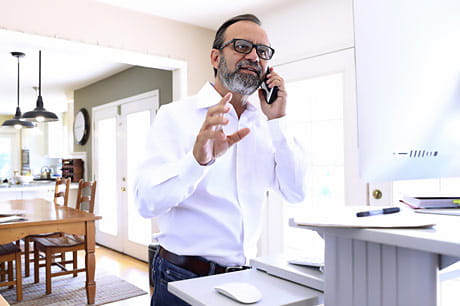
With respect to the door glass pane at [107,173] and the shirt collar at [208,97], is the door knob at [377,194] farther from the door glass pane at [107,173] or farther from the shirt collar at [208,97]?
the door glass pane at [107,173]

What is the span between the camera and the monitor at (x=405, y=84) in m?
0.61

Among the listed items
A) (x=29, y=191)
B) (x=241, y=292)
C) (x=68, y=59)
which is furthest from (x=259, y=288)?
(x=29, y=191)

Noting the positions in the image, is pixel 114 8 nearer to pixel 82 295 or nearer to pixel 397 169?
pixel 82 295

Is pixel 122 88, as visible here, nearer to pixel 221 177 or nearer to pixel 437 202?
pixel 221 177

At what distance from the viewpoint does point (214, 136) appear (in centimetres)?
90

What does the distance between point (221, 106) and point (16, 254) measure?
10.6 ft

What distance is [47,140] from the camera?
9.99m

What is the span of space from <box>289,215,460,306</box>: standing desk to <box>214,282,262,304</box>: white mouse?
0.14m

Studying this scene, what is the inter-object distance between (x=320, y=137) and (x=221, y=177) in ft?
6.64

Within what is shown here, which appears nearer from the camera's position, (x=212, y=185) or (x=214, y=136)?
(x=214, y=136)

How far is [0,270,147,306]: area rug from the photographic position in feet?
11.4

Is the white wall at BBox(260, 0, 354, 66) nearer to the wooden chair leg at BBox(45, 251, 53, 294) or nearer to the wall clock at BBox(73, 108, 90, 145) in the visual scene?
the wooden chair leg at BBox(45, 251, 53, 294)

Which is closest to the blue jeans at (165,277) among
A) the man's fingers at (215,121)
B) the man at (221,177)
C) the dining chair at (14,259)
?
the man at (221,177)

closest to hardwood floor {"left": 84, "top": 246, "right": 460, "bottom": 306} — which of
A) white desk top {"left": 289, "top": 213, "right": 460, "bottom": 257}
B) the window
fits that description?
the window
